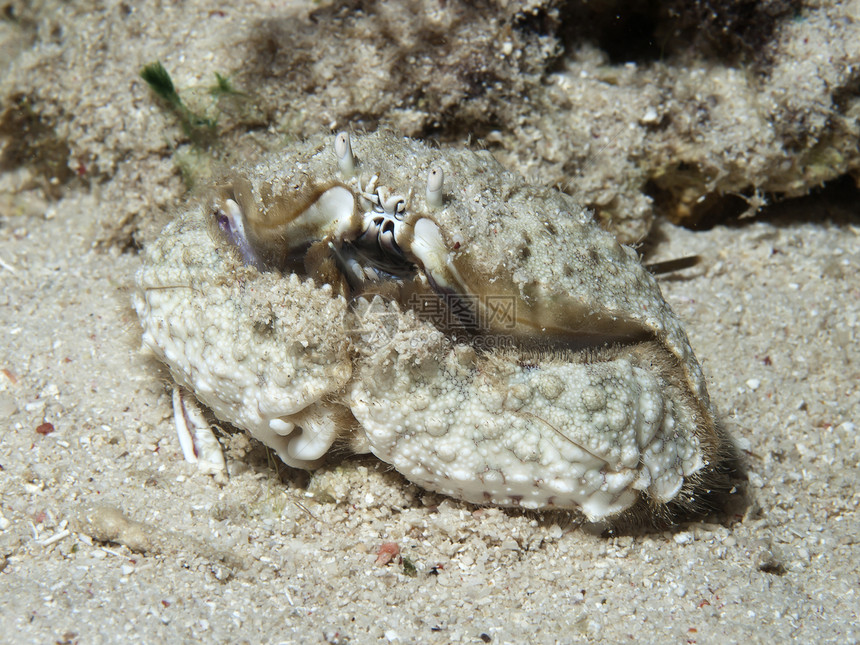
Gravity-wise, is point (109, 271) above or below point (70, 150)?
below

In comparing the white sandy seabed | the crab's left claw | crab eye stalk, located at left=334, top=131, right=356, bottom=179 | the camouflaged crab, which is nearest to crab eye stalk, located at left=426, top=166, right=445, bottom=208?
the camouflaged crab

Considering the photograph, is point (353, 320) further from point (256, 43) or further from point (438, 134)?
point (256, 43)

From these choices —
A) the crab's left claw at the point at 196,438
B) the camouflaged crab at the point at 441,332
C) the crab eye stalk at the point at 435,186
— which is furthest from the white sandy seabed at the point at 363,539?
the crab eye stalk at the point at 435,186

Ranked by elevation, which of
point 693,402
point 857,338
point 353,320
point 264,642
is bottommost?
point 857,338

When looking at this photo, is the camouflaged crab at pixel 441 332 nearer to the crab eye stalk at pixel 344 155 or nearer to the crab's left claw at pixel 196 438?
the crab eye stalk at pixel 344 155

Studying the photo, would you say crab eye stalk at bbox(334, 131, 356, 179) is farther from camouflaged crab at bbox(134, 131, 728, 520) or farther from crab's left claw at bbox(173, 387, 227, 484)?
crab's left claw at bbox(173, 387, 227, 484)

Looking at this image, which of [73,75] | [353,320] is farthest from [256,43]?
[353,320]

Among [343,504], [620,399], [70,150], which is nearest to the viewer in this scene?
[620,399]
